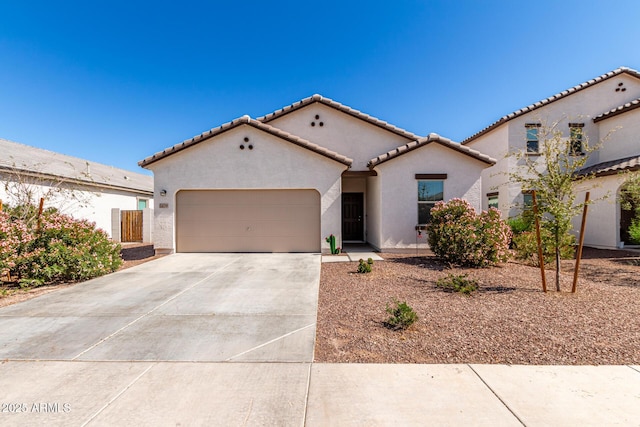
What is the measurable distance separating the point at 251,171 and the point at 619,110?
16649 millimetres

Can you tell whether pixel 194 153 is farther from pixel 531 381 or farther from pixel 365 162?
pixel 531 381

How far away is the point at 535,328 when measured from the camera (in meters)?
4.38

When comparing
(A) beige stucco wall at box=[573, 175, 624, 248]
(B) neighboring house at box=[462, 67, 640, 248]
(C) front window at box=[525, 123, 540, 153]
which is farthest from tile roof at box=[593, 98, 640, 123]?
(A) beige stucco wall at box=[573, 175, 624, 248]

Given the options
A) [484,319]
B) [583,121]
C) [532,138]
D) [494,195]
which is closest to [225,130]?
[484,319]

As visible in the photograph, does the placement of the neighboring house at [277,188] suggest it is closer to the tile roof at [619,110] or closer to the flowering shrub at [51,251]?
the flowering shrub at [51,251]

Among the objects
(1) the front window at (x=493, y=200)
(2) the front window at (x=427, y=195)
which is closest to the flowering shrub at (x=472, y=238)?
(2) the front window at (x=427, y=195)

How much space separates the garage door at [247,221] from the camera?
37.8ft

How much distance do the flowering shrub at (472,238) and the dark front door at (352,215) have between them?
20.4ft

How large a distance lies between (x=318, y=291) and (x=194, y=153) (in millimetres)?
7930

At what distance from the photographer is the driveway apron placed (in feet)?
8.90

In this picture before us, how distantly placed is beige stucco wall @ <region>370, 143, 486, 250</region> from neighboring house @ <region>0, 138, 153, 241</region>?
39.3ft

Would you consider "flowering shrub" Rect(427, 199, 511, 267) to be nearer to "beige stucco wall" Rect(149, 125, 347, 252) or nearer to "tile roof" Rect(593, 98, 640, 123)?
"beige stucco wall" Rect(149, 125, 347, 252)

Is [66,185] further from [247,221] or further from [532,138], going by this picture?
[532,138]

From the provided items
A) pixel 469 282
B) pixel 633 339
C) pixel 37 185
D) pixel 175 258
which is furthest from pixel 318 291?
pixel 37 185
